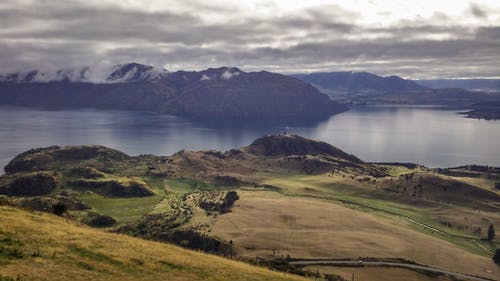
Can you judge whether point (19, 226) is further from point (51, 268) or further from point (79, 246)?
point (51, 268)

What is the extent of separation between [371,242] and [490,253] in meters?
58.3

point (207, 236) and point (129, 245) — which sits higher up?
point (129, 245)

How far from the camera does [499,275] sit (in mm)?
149875

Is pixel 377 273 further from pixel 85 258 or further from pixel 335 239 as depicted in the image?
pixel 85 258

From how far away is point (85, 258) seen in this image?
137 ft

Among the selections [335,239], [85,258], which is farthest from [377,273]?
[85,258]

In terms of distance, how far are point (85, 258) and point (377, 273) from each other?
10337 centimetres

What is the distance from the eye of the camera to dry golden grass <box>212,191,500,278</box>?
146375 mm

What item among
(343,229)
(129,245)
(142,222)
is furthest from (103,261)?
(142,222)

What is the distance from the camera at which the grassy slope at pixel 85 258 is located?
121 feet

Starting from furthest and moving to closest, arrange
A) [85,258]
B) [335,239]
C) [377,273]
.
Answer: [335,239]
[377,273]
[85,258]

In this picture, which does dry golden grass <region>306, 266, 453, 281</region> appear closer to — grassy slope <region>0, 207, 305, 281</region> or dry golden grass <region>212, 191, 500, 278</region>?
dry golden grass <region>212, 191, 500, 278</region>

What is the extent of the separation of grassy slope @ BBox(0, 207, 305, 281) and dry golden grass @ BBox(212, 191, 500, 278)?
9437 centimetres

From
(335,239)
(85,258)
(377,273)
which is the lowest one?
(377,273)
